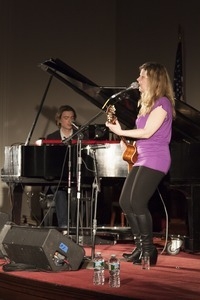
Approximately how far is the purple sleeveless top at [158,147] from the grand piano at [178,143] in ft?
1.59

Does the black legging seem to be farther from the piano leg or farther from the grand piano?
the piano leg

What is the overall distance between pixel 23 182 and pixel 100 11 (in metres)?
4.53

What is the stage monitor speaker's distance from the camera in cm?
420

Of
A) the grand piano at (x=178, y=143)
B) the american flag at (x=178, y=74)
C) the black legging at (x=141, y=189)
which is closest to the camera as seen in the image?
the black legging at (x=141, y=189)

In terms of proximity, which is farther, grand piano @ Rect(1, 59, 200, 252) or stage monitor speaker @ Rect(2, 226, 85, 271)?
grand piano @ Rect(1, 59, 200, 252)

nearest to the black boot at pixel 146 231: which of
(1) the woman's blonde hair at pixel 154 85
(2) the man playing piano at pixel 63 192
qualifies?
(1) the woman's blonde hair at pixel 154 85

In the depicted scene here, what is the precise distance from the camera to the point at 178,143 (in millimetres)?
5332

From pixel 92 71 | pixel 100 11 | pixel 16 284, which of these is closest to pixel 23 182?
pixel 16 284

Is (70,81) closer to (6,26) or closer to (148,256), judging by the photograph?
(148,256)

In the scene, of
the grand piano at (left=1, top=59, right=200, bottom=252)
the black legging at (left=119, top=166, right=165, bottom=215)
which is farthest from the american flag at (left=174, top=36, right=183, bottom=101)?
the black legging at (left=119, top=166, right=165, bottom=215)

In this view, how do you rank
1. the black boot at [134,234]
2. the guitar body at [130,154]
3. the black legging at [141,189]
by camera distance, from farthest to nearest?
the guitar body at [130,154]
the black boot at [134,234]
the black legging at [141,189]

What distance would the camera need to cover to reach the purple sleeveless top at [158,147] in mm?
4430

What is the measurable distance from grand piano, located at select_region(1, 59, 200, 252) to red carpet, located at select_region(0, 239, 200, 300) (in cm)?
75

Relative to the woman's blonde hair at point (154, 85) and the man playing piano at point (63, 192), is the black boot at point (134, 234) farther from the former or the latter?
the man playing piano at point (63, 192)
